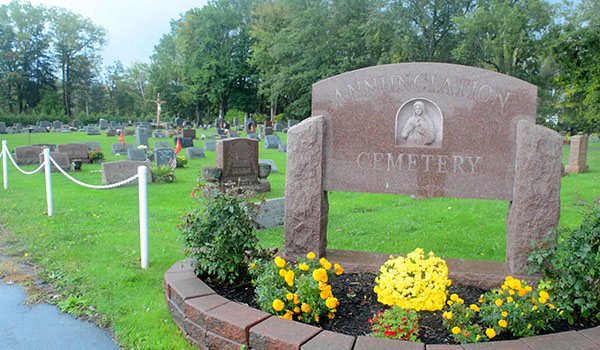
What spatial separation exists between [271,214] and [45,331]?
3.96 m

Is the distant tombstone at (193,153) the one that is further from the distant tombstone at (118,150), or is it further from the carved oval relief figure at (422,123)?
the carved oval relief figure at (422,123)

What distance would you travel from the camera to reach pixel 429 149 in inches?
168

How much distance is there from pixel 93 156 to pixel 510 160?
1587 cm

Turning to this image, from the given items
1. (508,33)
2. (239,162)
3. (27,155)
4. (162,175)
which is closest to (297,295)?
(239,162)

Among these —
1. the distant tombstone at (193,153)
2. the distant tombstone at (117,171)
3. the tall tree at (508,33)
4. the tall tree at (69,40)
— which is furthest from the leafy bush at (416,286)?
the tall tree at (69,40)

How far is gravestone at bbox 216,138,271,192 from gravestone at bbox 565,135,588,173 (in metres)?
10.7

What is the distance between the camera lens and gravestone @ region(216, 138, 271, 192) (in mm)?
10125

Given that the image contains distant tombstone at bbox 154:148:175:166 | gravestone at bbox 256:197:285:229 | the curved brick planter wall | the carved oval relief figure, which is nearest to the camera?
the curved brick planter wall

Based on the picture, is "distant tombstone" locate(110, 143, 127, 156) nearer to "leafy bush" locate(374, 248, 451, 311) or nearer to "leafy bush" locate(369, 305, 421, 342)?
"leafy bush" locate(374, 248, 451, 311)

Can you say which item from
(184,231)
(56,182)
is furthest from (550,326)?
(56,182)

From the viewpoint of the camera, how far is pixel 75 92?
6262cm

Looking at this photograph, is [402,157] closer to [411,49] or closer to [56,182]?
[56,182]

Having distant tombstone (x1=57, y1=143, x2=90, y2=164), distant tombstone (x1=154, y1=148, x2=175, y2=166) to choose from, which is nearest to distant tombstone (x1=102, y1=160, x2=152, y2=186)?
distant tombstone (x1=154, y1=148, x2=175, y2=166)

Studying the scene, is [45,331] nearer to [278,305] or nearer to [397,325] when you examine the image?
[278,305]
